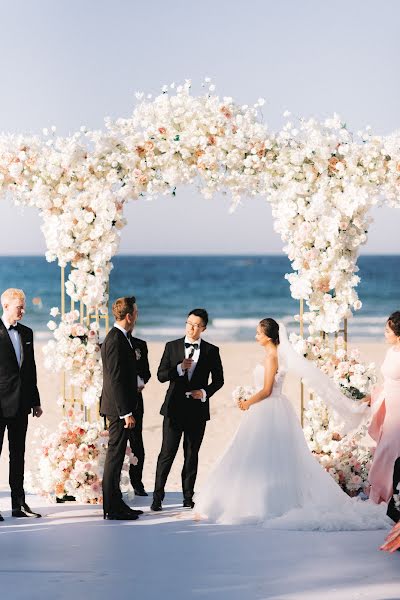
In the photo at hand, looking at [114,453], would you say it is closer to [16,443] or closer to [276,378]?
[16,443]

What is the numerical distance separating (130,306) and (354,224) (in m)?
2.26

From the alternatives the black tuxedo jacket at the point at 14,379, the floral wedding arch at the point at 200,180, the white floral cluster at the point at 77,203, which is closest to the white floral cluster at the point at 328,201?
the floral wedding arch at the point at 200,180

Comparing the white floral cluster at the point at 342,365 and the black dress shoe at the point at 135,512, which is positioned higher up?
the white floral cluster at the point at 342,365

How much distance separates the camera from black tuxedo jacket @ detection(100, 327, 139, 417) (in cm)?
699

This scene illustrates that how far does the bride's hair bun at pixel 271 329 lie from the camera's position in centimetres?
724

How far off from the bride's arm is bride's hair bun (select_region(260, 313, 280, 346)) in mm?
132

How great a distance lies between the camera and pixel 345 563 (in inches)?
234

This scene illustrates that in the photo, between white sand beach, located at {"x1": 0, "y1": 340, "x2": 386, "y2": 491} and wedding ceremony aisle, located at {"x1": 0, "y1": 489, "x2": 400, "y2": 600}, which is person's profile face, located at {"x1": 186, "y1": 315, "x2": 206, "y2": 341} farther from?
white sand beach, located at {"x1": 0, "y1": 340, "x2": 386, "y2": 491}

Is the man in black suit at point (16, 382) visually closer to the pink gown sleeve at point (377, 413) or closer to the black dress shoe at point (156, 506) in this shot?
the black dress shoe at point (156, 506)

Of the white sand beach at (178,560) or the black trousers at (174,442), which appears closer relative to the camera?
the white sand beach at (178,560)

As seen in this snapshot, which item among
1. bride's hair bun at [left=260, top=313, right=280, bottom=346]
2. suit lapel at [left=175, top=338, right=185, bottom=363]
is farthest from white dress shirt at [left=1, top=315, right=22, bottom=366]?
bride's hair bun at [left=260, top=313, right=280, bottom=346]

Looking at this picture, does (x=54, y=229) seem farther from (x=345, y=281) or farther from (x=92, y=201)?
(x=345, y=281)

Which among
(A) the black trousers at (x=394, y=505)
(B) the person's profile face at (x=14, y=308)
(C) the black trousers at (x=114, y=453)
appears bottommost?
(A) the black trousers at (x=394, y=505)

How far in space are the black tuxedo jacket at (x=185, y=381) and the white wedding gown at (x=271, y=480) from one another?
0.38 meters
